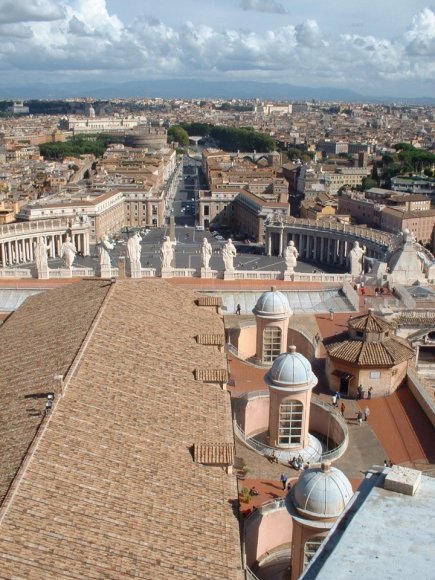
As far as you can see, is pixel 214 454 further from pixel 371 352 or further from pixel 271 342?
pixel 271 342

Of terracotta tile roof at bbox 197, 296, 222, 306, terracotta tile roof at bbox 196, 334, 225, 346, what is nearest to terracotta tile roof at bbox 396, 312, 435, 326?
terracotta tile roof at bbox 197, 296, 222, 306

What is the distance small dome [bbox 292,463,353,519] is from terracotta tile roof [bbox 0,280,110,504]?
5968mm

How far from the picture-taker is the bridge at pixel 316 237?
320 feet

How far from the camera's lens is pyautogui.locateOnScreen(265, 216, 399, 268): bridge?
320 feet

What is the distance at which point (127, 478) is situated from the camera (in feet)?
49.2

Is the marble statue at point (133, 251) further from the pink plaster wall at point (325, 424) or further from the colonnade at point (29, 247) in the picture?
the colonnade at point (29, 247)

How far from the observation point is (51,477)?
46.1ft

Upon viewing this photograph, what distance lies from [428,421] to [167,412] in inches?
418

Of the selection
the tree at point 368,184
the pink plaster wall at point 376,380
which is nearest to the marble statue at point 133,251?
the pink plaster wall at point 376,380

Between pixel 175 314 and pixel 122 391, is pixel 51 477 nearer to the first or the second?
pixel 122 391

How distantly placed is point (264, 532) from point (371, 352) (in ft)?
34.0

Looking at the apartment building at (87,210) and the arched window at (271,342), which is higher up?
the arched window at (271,342)

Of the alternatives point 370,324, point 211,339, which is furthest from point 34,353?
point 370,324

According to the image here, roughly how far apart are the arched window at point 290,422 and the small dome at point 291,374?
0.82 metres
